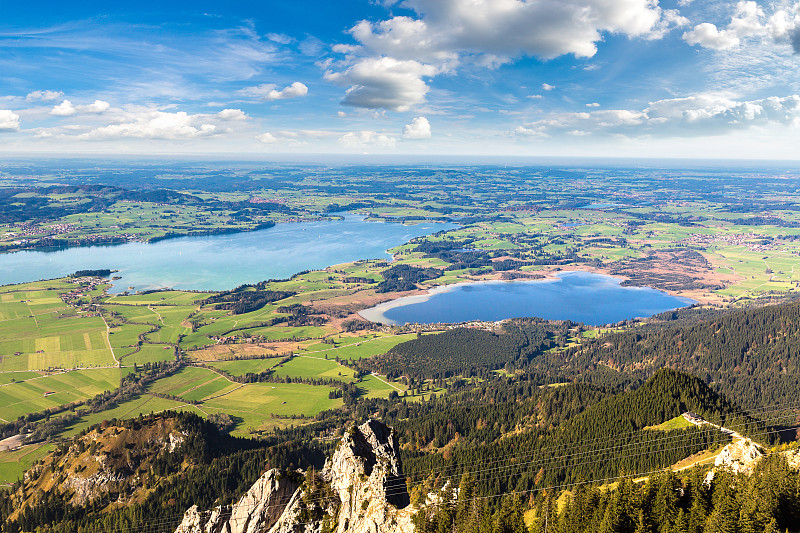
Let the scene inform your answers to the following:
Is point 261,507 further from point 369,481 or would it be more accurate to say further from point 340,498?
point 369,481

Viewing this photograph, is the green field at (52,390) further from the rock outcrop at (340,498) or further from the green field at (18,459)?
the rock outcrop at (340,498)

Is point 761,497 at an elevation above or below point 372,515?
above

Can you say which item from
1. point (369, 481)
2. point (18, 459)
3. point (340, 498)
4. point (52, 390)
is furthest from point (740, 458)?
point (52, 390)

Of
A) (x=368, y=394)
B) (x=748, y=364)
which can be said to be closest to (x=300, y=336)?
(x=368, y=394)

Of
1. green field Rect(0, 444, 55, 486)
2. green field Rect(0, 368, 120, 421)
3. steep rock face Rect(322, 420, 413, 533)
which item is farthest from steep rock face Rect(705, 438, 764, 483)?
green field Rect(0, 368, 120, 421)

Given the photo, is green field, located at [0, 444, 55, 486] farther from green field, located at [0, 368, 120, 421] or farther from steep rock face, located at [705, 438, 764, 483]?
steep rock face, located at [705, 438, 764, 483]

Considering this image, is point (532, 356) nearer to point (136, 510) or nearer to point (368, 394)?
point (368, 394)

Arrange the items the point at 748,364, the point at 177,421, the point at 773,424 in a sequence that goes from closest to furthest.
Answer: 1. the point at 773,424
2. the point at 177,421
3. the point at 748,364

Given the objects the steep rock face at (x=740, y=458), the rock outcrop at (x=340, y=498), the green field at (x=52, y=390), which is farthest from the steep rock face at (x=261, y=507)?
the green field at (x=52, y=390)
